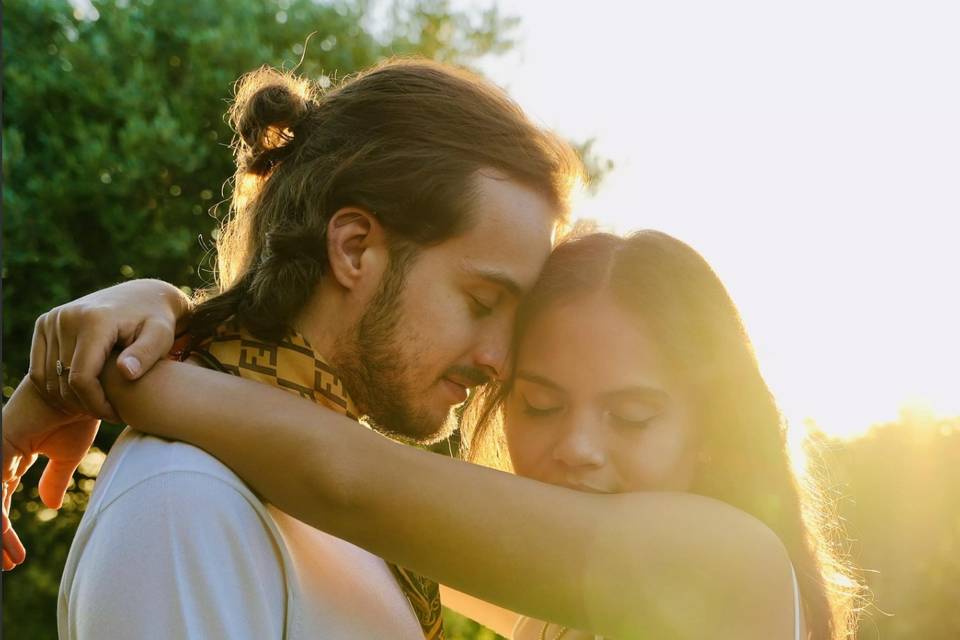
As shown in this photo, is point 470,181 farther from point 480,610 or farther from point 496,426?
point 480,610

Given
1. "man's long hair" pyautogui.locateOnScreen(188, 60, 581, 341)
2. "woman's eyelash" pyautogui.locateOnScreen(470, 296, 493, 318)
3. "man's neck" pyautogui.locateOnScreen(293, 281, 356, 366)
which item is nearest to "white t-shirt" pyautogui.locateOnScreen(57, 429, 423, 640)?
"man's neck" pyautogui.locateOnScreen(293, 281, 356, 366)

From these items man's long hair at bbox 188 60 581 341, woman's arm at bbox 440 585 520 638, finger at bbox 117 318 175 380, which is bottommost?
woman's arm at bbox 440 585 520 638

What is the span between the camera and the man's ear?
2.52m

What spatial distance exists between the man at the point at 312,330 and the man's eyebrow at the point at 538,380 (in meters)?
0.07

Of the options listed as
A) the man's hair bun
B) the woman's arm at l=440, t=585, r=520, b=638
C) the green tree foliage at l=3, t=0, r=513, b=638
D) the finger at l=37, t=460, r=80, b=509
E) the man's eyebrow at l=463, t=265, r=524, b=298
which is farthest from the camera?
the green tree foliage at l=3, t=0, r=513, b=638

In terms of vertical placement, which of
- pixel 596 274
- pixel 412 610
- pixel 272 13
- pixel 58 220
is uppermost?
pixel 272 13

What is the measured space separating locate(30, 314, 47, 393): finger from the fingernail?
0.22 metres

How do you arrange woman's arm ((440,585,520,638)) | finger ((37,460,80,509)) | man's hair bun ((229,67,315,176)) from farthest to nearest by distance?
1. woman's arm ((440,585,520,638))
2. man's hair bun ((229,67,315,176))
3. finger ((37,460,80,509))

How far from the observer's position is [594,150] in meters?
10.0

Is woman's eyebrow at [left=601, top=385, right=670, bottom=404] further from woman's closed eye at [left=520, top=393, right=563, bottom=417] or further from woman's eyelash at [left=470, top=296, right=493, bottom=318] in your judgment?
woman's eyelash at [left=470, top=296, right=493, bottom=318]

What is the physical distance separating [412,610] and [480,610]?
1010 millimetres

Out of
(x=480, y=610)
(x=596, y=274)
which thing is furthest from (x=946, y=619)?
(x=596, y=274)

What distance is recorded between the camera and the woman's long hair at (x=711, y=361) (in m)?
2.54

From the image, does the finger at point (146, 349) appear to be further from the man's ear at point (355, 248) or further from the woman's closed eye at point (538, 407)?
the woman's closed eye at point (538, 407)
